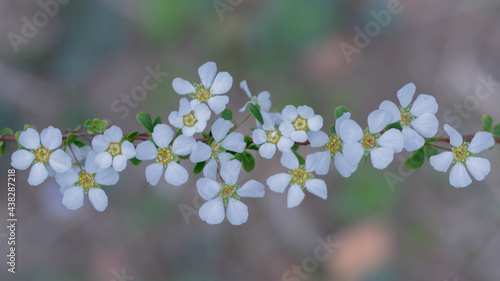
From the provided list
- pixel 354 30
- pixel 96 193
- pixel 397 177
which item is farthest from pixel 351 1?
pixel 96 193

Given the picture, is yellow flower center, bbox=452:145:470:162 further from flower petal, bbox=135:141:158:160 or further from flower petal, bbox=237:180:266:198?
flower petal, bbox=135:141:158:160

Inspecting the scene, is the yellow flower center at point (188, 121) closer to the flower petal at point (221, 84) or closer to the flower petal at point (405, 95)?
the flower petal at point (221, 84)

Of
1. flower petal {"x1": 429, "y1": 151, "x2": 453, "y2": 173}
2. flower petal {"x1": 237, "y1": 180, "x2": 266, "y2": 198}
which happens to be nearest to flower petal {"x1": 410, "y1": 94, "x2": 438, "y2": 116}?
flower petal {"x1": 429, "y1": 151, "x2": 453, "y2": 173}

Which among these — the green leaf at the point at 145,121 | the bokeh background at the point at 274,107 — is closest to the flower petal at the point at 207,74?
the green leaf at the point at 145,121

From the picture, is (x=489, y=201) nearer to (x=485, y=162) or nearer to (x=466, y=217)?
(x=466, y=217)

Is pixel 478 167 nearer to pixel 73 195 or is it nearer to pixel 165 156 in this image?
pixel 165 156
